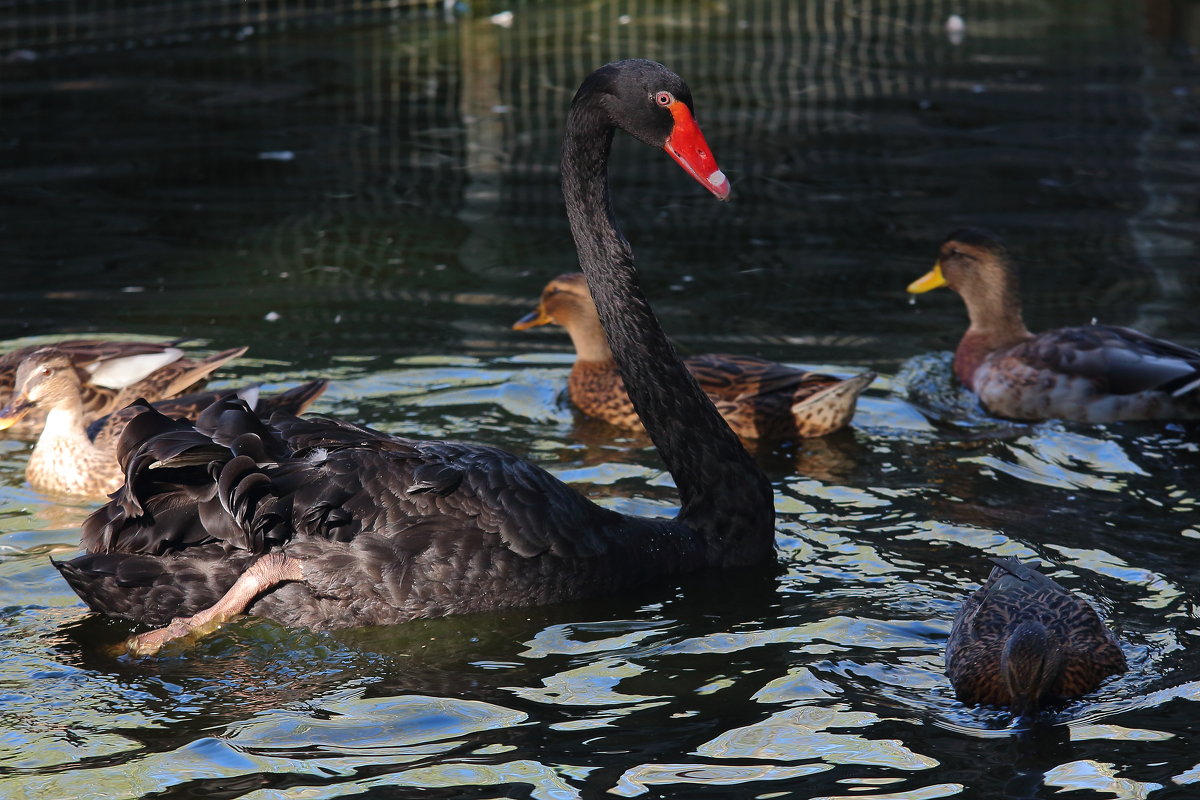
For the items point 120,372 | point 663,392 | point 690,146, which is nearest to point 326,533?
point 663,392

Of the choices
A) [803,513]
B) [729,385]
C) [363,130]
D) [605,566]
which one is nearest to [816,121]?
Result: [363,130]

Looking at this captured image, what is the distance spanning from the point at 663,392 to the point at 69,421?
8.59 ft

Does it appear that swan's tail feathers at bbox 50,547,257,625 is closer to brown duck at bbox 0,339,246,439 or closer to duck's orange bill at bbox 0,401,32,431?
duck's orange bill at bbox 0,401,32,431

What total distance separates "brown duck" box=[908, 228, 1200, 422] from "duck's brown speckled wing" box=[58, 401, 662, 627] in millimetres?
3200

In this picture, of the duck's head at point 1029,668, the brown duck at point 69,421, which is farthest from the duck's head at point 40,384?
the duck's head at point 1029,668

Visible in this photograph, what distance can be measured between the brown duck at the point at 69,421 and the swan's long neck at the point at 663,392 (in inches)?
61.0

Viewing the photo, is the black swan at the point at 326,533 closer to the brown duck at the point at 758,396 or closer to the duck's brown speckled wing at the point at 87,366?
the brown duck at the point at 758,396

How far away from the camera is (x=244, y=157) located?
12938 mm

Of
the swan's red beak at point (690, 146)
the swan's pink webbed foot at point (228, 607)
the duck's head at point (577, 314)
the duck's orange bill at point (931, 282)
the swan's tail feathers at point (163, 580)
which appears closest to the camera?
the swan's pink webbed foot at point (228, 607)

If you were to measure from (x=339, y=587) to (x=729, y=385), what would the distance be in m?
2.72

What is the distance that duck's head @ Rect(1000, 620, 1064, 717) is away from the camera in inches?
177

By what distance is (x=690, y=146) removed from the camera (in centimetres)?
591

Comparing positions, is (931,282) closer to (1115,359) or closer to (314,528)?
(1115,359)

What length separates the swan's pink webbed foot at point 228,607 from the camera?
5.15 metres
